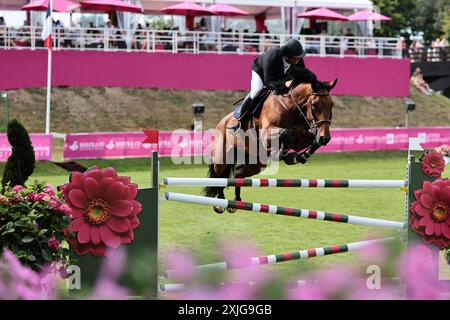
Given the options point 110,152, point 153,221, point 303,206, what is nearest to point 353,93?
point 110,152

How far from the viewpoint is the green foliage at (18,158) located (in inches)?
529

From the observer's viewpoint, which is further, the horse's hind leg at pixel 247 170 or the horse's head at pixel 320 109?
the horse's hind leg at pixel 247 170

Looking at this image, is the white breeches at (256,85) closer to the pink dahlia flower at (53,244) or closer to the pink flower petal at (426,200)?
the pink flower petal at (426,200)

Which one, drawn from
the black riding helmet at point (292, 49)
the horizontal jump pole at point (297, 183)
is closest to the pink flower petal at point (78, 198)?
the horizontal jump pole at point (297, 183)

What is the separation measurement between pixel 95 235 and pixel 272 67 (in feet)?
16.2

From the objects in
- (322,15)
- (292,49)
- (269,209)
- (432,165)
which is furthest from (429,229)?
(322,15)

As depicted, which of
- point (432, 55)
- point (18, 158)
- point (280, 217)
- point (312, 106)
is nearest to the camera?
point (312, 106)

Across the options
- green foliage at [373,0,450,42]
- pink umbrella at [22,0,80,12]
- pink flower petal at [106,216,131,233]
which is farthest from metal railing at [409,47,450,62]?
pink flower petal at [106,216,131,233]

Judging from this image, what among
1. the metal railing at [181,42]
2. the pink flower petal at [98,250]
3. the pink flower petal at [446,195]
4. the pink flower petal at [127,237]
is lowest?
the pink flower petal at [98,250]

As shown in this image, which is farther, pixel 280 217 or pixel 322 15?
pixel 322 15

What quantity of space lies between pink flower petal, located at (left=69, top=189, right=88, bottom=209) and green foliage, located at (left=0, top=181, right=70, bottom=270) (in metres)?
0.09

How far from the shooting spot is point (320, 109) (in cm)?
1000

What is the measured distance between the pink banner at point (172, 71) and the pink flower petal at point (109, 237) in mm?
24023

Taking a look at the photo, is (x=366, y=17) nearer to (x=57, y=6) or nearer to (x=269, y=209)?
(x=57, y=6)
